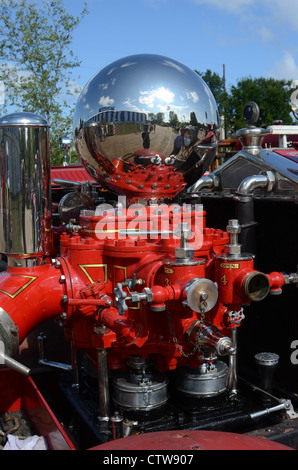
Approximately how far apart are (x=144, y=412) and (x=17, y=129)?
1696mm

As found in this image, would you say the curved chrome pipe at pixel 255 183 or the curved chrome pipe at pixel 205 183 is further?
the curved chrome pipe at pixel 205 183

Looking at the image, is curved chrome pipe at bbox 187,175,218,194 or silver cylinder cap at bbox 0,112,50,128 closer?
silver cylinder cap at bbox 0,112,50,128

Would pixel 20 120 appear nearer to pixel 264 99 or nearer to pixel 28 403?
pixel 28 403

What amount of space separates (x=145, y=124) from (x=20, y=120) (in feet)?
2.23

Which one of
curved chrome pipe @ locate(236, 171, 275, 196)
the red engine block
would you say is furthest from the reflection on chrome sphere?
curved chrome pipe @ locate(236, 171, 275, 196)

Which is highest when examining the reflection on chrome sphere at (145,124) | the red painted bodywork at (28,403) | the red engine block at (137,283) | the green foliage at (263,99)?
the green foliage at (263,99)

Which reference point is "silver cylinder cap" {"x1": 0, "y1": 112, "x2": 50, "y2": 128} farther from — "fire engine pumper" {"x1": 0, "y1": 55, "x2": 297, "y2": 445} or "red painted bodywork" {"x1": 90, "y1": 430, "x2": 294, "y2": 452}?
"red painted bodywork" {"x1": 90, "y1": 430, "x2": 294, "y2": 452}

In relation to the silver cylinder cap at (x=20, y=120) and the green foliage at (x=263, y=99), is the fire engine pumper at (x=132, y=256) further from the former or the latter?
the green foliage at (x=263, y=99)

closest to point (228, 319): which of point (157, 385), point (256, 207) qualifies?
point (157, 385)

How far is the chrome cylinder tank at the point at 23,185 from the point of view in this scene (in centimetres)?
276

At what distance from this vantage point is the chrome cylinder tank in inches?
109

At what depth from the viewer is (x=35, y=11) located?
15016 mm

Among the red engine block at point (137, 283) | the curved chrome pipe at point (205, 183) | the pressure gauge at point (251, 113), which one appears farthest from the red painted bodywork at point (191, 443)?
the pressure gauge at point (251, 113)
